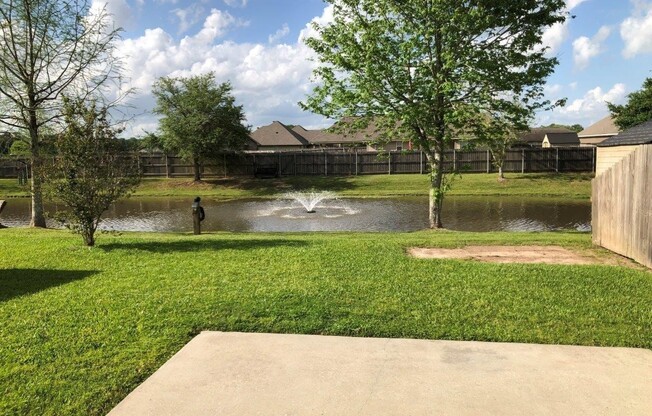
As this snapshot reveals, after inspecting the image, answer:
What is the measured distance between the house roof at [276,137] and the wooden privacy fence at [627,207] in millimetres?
49962

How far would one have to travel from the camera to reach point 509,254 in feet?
27.7

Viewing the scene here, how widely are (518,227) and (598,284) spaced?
1060 cm

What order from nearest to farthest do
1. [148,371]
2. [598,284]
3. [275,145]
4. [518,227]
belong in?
1. [148,371]
2. [598,284]
3. [518,227]
4. [275,145]

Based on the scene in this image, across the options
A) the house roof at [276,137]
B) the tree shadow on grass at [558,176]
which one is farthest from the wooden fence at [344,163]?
the house roof at [276,137]

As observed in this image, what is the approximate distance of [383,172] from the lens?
121ft

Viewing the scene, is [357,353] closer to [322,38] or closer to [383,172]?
[322,38]

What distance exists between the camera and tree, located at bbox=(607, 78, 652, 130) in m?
29.5

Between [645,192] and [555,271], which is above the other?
[645,192]

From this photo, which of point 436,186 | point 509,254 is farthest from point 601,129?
point 509,254

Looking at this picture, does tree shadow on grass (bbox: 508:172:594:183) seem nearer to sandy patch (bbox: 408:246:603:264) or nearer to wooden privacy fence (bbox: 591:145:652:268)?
wooden privacy fence (bbox: 591:145:652:268)

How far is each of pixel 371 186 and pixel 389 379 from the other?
28893 millimetres

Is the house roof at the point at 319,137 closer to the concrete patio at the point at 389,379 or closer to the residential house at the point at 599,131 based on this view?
the residential house at the point at 599,131

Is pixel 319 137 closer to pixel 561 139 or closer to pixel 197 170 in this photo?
pixel 197 170

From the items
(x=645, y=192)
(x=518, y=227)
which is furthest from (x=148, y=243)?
(x=518, y=227)
